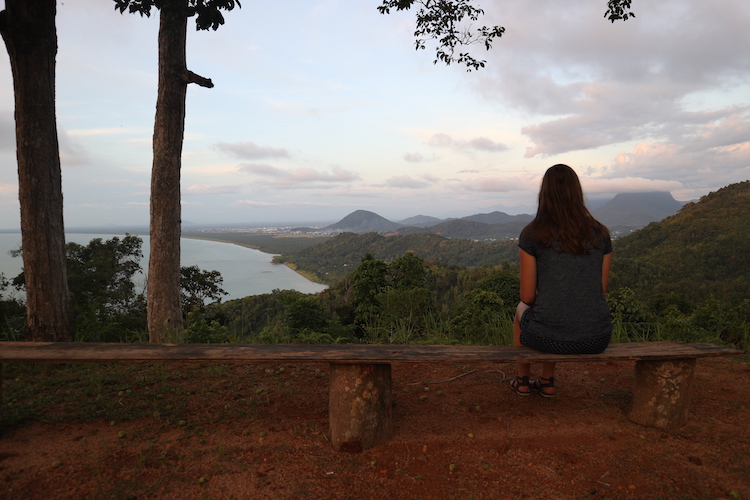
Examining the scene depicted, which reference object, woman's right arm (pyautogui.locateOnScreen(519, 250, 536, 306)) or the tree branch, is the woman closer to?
woman's right arm (pyautogui.locateOnScreen(519, 250, 536, 306))

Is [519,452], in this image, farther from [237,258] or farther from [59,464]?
[237,258]

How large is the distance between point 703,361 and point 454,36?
4.37 m

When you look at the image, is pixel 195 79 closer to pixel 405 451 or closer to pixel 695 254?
pixel 405 451

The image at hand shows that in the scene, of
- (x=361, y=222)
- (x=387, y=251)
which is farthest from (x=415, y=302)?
(x=361, y=222)

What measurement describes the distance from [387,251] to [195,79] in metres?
63.1

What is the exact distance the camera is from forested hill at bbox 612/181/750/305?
29505 millimetres

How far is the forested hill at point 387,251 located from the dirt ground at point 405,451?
182 feet

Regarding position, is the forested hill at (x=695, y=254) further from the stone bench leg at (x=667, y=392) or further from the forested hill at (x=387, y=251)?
the stone bench leg at (x=667, y=392)

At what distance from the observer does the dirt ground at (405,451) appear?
6.54ft

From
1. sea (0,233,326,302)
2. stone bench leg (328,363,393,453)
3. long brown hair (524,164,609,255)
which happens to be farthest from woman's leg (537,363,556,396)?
sea (0,233,326,302)

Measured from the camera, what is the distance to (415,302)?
6023mm

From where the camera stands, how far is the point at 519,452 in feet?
7.50

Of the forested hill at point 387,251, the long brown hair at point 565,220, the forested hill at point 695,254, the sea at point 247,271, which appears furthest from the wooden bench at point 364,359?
the forested hill at point 387,251

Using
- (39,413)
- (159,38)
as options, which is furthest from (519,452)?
(159,38)
